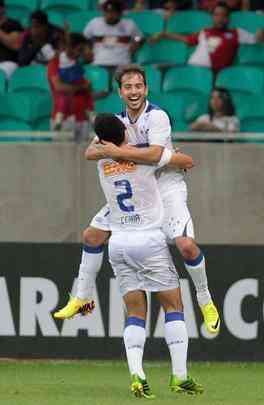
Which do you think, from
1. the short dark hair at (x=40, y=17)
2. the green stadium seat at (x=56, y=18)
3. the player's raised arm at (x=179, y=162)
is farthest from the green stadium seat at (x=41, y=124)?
the player's raised arm at (x=179, y=162)

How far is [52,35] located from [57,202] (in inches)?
139

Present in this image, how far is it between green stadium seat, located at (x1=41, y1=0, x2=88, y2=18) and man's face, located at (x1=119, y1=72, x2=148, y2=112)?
8738 mm

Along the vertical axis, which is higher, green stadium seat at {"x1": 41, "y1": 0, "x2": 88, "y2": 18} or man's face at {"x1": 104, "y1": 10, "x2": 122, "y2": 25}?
green stadium seat at {"x1": 41, "y1": 0, "x2": 88, "y2": 18}

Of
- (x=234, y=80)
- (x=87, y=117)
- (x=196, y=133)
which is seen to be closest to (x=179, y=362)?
(x=196, y=133)

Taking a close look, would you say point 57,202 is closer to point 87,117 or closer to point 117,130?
point 87,117

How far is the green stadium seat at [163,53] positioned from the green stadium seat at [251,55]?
69 centimetres

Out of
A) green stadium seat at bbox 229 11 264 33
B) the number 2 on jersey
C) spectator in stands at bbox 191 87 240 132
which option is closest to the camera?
the number 2 on jersey

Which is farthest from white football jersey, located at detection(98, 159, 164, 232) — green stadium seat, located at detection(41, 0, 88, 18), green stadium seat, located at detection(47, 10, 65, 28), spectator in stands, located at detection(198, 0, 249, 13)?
green stadium seat, located at detection(41, 0, 88, 18)

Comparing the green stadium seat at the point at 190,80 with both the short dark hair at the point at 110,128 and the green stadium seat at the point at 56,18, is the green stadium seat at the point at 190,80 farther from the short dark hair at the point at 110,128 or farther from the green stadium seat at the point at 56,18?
the short dark hair at the point at 110,128

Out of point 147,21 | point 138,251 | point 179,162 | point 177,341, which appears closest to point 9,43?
point 147,21

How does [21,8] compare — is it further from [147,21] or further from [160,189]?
[160,189]

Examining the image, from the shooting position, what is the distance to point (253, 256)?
12102 mm

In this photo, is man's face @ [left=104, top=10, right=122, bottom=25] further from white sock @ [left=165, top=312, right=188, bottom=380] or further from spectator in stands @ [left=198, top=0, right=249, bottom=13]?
white sock @ [left=165, top=312, right=188, bottom=380]

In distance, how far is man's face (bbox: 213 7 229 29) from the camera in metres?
15.5
